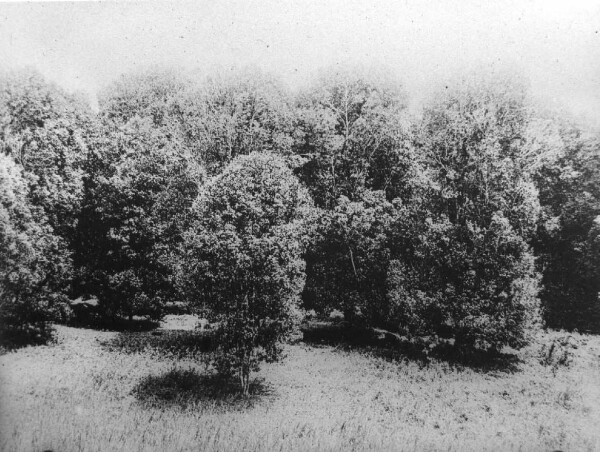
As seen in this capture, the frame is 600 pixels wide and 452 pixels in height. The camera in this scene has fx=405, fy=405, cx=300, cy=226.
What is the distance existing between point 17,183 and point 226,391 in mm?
9756

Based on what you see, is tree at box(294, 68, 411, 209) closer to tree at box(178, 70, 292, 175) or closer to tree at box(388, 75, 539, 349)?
tree at box(178, 70, 292, 175)

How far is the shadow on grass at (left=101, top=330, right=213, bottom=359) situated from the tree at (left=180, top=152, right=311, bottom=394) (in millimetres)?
4710

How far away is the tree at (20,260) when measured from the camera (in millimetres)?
12602

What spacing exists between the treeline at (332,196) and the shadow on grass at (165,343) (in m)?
1.49

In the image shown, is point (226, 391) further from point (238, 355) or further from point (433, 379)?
point (433, 379)

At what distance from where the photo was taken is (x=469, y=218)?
1880 centimetres

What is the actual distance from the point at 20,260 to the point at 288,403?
33.0 feet

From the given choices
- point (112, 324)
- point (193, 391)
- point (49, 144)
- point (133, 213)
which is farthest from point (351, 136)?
point (112, 324)

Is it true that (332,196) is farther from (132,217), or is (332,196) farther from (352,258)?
(132,217)

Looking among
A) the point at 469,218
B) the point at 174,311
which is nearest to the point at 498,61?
the point at 469,218

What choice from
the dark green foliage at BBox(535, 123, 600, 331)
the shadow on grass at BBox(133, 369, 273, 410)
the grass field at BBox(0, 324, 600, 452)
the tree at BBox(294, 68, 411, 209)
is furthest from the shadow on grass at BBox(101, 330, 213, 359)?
the dark green foliage at BBox(535, 123, 600, 331)

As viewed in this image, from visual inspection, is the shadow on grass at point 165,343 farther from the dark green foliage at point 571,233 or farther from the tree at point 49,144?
the dark green foliage at point 571,233

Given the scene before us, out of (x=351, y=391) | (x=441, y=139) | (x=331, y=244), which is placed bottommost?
(x=351, y=391)

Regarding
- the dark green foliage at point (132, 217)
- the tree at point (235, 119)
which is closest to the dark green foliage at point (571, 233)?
the tree at point (235, 119)
